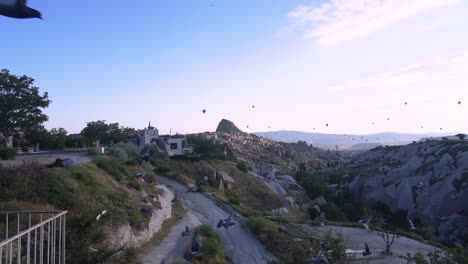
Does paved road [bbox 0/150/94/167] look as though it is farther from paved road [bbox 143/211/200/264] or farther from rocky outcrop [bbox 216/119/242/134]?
rocky outcrop [bbox 216/119/242/134]

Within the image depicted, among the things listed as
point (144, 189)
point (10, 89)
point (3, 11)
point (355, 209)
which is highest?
point (10, 89)

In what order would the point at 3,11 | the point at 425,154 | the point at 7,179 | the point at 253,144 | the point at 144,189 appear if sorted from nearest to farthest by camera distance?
the point at 3,11
the point at 7,179
the point at 144,189
the point at 425,154
the point at 253,144

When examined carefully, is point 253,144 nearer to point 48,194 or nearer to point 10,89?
point 10,89

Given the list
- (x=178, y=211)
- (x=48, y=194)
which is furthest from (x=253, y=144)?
(x=48, y=194)

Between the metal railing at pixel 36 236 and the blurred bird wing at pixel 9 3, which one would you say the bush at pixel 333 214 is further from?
the blurred bird wing at pixel 9 3

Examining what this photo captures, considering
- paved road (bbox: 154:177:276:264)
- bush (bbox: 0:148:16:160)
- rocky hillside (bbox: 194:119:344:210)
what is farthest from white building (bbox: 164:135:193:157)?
bush (bbox: 0:148:16:160)

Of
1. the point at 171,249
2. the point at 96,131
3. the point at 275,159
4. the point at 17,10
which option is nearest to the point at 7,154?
the point at 171,249

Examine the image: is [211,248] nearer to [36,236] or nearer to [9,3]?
[36,236]
